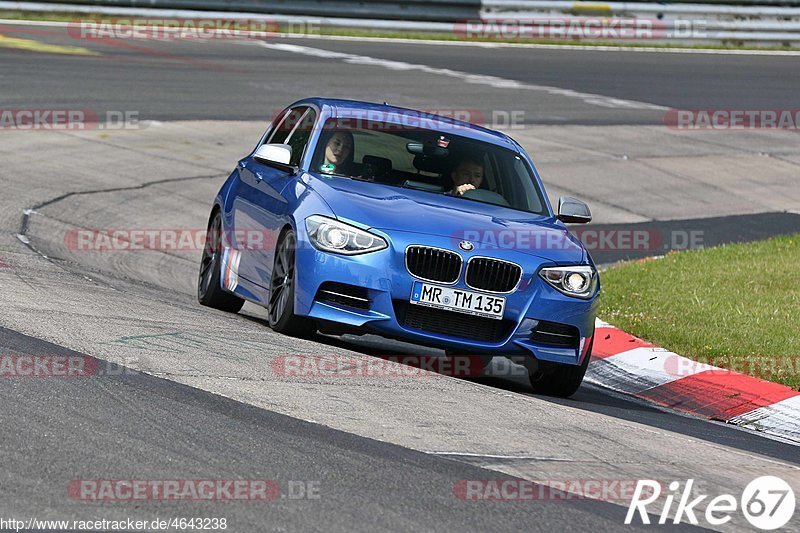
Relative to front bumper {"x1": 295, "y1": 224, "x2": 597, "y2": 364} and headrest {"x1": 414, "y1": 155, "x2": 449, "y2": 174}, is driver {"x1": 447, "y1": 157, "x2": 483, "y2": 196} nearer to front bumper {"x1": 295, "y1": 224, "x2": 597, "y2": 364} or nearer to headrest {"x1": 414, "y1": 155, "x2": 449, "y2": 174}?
headrest {"x1": 414, "y1": 155, "x2": 449, "y2": 174}

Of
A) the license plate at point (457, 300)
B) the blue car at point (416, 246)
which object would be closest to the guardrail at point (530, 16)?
the blue car at point (416, 246)

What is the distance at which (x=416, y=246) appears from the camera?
26.9ft

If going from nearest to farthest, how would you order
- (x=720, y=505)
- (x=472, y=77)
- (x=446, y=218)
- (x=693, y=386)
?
1. (x=720, y=505)
2. (x=446, y=218)
3. (x=693, y=386)
4. (x=472, y=77)

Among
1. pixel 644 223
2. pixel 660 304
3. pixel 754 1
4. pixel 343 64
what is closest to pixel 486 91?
pixel 343 64

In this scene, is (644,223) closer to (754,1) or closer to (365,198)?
(365,198)

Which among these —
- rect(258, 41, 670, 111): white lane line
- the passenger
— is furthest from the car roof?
rect(258, 41, 670, 111): white lane line

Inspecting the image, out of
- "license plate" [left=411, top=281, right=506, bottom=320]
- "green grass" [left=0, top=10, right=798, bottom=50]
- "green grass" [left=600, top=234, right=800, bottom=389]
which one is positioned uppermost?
"license plate" [left=411, top=281, right=506, bottom=320]

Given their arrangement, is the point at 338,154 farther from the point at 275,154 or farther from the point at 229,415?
the point at 229,415

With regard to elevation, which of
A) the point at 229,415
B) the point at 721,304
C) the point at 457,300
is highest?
the point at 457,300

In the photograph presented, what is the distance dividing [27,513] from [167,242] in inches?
367

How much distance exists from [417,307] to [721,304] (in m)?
4.58

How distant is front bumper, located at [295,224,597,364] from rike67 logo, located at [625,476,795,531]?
7.38 ft

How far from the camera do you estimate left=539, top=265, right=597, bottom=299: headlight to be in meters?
8.45

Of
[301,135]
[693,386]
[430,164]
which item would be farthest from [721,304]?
[301,135]
